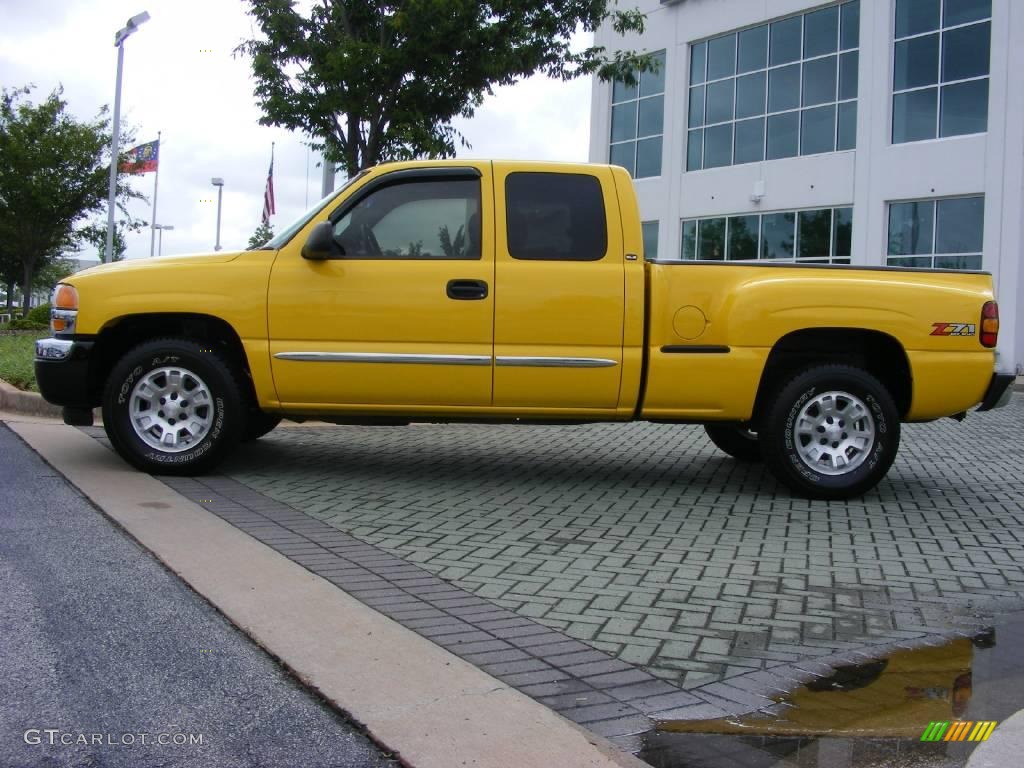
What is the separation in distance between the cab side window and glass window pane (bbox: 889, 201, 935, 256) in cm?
2007

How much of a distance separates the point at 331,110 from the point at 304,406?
861 centimetres

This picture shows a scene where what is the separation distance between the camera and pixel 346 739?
2.99m

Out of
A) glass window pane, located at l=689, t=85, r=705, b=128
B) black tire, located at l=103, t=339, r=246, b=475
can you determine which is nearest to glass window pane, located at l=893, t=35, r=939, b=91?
glass window pane, located at l=689, t=85, r=705, b=128

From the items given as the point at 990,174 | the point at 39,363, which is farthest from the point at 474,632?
the point at 990,174

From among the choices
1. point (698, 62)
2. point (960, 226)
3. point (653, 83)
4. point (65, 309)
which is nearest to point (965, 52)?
point (960, 226)

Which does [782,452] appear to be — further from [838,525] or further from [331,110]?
[331,110]

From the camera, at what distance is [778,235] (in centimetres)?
2725

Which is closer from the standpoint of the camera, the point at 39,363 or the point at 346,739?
the point at 346,739

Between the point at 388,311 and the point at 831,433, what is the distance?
9.62ft

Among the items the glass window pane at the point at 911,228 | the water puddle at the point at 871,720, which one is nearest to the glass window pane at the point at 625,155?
the glass window pane at the point at 911,228

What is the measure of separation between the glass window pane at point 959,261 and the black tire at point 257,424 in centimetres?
1887

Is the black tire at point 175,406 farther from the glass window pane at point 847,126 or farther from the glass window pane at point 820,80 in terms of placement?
the glass window pane at point 820,80

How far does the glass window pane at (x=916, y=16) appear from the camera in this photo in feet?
79.7

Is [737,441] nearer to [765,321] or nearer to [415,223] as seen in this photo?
[765,321]
